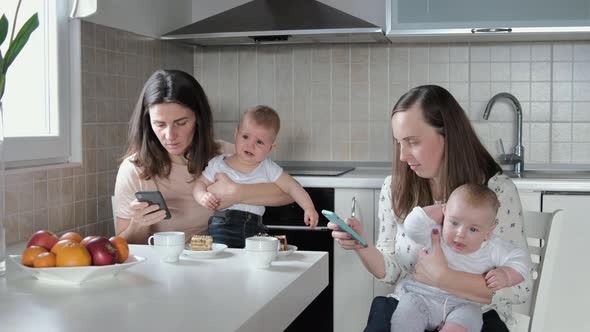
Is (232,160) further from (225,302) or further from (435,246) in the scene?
(225,302)

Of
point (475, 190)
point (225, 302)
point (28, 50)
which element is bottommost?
point (225, 302)

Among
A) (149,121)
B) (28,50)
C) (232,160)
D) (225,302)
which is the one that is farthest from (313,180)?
(225,302)

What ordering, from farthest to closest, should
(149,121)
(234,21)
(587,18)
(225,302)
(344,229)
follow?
(234,21) < (587,18) < (149,121) < (344,229) < (225,302)

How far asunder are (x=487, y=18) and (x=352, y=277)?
3.97ft

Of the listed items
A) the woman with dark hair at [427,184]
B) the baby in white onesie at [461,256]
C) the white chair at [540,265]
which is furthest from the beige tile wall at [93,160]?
the white chair at [540,265]

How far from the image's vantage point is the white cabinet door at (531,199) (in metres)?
3.16

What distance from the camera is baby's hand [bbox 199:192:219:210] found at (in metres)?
2.56

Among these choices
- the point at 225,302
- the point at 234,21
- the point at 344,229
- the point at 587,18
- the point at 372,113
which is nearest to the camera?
the point at 225,302

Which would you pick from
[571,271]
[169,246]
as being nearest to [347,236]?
[169,246]

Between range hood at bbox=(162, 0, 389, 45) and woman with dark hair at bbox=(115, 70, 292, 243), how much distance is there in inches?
33.4

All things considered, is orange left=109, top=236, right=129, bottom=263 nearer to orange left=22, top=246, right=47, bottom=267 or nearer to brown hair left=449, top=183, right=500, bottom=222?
orange left=22, top=246, right=47, bottom=267

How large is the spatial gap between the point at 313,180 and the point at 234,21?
0.84 m

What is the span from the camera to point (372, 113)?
12.7 ft

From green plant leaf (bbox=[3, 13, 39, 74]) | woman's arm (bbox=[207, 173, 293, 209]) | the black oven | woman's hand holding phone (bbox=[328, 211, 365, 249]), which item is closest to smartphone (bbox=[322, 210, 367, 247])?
woman's hand holding phone (bbox=[328, 211, 365, 249])
